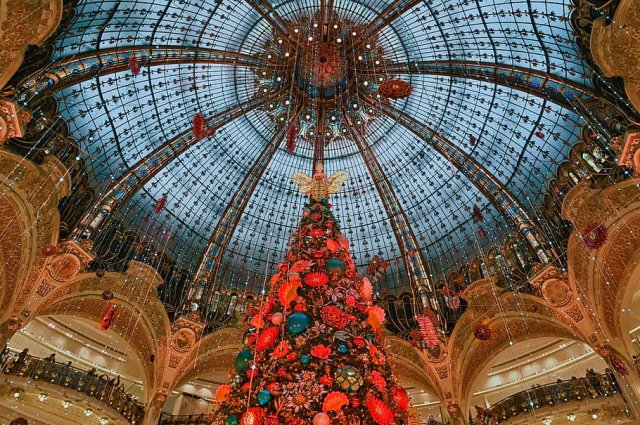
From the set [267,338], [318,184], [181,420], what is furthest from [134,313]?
[267,338]

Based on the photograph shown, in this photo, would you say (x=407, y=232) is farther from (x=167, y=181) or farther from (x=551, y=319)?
(x=167, y=181)

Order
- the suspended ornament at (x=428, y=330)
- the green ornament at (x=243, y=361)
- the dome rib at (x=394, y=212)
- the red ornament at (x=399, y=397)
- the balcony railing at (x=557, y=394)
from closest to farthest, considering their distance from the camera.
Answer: the red ornament at (x=399, y=397)
the green ornament at (x=243, y=361)
the balcony railing at (x=557, y=394)
the suspended ornament at (x=428, y=330)
the dome rib at (x=394, y=212)

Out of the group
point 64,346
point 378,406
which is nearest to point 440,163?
point 378,406

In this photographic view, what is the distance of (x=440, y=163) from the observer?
671 inches

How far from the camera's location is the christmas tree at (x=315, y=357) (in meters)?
5.55

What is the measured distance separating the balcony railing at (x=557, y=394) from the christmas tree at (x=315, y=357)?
9952 mm

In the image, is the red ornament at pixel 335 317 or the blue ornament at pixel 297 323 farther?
the red ornament at pixel 335 317

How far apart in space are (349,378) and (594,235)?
10225 mm

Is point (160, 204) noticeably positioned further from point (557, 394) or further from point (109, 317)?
point (557, 394)

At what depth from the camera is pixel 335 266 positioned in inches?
294

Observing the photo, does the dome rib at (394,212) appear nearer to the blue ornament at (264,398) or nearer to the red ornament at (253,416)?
the blue ornament at (264,398)

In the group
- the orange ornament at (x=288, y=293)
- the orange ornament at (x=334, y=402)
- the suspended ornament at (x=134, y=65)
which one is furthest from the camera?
the suspended ornament at (x=134, y=65)

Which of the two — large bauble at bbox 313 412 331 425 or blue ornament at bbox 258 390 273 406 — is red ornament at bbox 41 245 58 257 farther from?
large bauble at bbox 313 412 331 425

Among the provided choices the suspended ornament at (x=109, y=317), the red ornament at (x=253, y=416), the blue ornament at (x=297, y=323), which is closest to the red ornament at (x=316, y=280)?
the blue ornament at (x=297, y=323)
